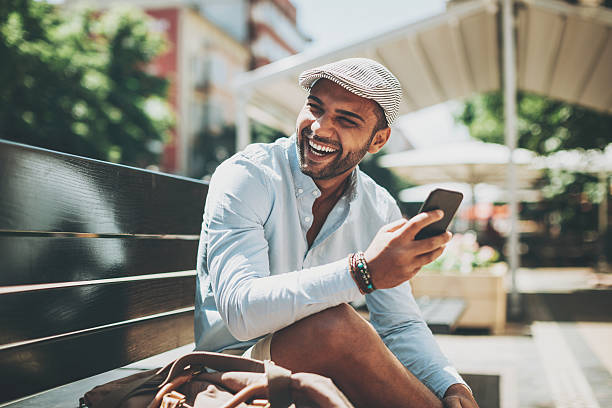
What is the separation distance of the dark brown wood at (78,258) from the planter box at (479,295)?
4756mm

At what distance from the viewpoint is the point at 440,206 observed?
59.2 inches

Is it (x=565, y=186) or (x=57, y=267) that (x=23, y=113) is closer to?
(x=565, y=186)

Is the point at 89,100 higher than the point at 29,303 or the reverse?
higher

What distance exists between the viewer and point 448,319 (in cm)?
351

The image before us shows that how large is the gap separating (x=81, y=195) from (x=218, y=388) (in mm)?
728

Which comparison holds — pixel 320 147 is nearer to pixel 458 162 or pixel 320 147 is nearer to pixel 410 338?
pixel 410 338

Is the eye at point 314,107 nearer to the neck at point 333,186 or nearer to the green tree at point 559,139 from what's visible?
the neck at point 333,186

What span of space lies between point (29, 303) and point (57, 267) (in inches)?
5.5

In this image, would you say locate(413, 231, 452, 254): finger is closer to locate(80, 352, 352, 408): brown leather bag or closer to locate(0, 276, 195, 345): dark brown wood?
locate(80, 352, 352, 408): brown leather bag

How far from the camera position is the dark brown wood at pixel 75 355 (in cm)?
149

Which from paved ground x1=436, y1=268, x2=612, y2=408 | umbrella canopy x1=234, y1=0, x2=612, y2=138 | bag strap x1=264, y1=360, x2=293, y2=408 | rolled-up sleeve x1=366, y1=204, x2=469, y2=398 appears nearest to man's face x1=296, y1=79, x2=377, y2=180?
rolled-up sleeve x1=366, y1=204, x2=469, y2=398

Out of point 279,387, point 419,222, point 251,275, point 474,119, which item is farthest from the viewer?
point 474,119

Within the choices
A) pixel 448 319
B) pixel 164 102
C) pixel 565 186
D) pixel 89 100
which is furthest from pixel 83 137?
pixel 448 319

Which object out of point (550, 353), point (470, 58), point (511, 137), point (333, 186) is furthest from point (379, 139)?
point (470, 58)
